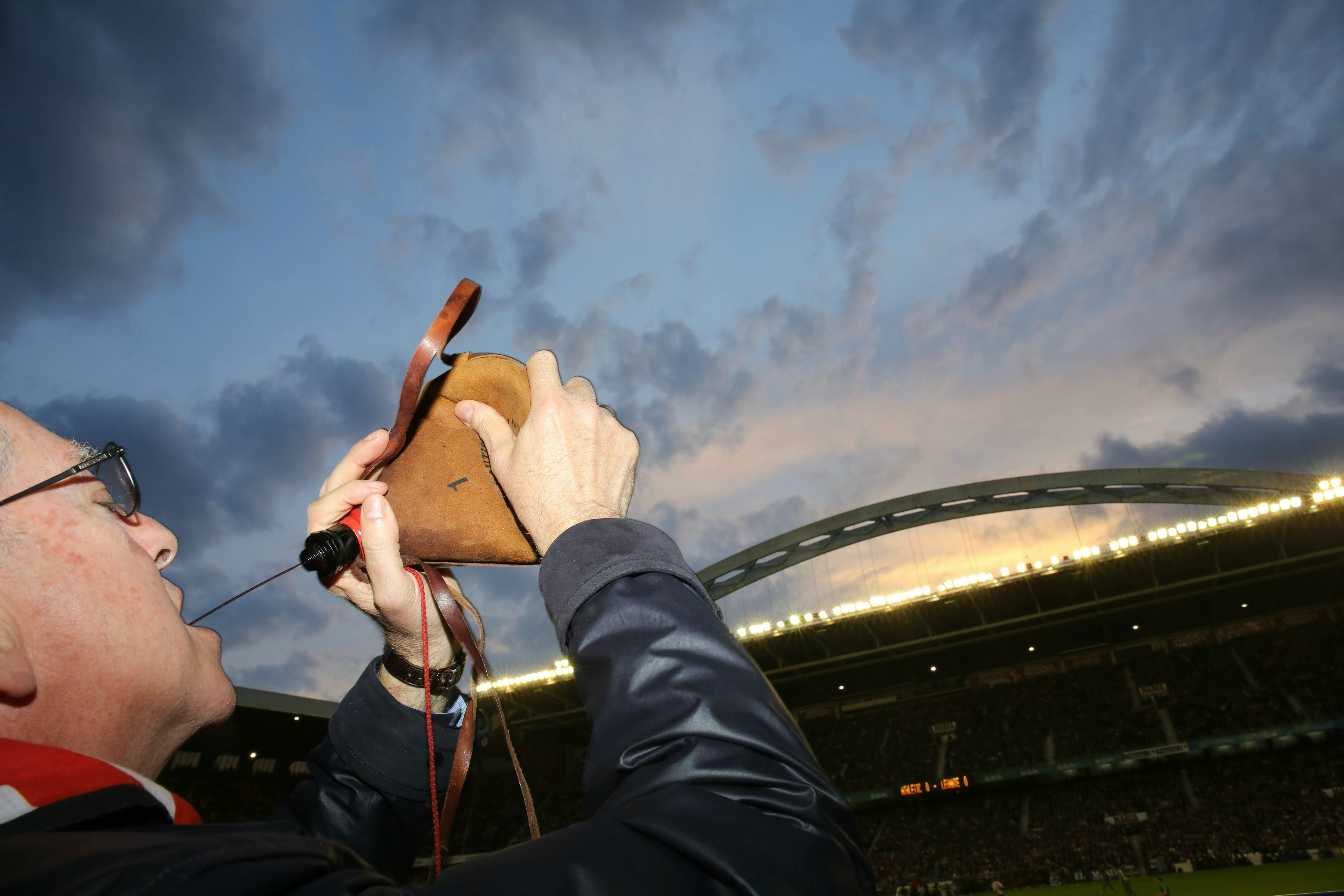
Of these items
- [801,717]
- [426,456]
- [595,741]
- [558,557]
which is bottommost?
[595,741]

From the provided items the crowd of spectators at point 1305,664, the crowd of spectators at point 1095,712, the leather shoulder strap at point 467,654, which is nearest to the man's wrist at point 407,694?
the leather shoulder strap at point 467,654

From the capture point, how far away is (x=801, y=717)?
116 feet

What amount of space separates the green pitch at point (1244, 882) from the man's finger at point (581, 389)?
909 inches

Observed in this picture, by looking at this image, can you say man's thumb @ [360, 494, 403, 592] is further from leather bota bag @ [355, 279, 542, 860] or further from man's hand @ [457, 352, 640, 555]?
man's hand @ [457, 352, 640, 555]

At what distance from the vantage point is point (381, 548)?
1992 mm

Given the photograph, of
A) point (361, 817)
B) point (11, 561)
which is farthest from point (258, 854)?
point (361, 817)

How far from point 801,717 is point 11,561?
37883 mm

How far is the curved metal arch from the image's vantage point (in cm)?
2406

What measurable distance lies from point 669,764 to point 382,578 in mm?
1374

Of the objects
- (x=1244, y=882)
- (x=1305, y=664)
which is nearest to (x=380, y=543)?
(x=1244, y=882)

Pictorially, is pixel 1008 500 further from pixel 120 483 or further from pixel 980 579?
pixel 120 483

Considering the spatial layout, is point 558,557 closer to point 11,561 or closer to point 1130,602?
point 11,561

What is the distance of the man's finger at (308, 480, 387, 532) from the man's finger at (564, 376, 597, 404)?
2.36 ft

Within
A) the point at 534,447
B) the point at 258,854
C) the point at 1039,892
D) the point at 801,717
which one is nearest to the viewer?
the point at 258,854
